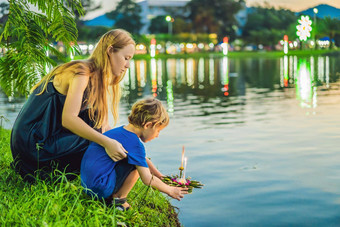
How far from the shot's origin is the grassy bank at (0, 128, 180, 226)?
355 cm

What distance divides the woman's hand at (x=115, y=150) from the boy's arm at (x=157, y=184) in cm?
14

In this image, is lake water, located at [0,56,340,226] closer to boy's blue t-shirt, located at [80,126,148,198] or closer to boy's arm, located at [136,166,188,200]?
boy's arm, located at [136,166,188,200]

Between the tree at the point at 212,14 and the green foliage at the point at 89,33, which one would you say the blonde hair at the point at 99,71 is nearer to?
the green foliage at the point at 89,33

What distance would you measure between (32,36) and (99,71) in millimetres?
2058

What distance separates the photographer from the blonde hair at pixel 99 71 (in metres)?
4.11

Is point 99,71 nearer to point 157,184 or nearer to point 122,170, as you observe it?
point 122,170

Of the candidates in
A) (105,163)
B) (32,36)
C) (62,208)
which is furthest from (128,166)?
(32,36)

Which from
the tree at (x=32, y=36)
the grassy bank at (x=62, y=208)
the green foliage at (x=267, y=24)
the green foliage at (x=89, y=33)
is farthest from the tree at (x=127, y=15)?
the grassy bank at (x=62, y=208)

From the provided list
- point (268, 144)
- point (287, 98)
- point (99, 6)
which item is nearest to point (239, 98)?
point (287, 98)

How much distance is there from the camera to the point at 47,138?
13.9ft

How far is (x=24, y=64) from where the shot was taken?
5934 millimetres

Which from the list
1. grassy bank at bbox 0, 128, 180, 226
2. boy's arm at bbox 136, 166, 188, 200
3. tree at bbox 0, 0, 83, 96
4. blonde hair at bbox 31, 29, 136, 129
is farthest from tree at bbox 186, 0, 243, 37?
boy's arm at bbox 136, 166, 188, 200

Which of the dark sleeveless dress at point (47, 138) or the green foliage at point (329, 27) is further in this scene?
the green foliage at point (329, 27)

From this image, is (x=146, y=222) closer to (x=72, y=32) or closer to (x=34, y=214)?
(x=34, y=214)
